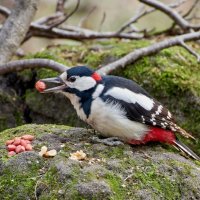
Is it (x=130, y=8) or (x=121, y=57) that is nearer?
(x=121, y=57)

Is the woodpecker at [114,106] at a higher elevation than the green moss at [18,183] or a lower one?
higher

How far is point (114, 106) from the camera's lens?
4.21 m

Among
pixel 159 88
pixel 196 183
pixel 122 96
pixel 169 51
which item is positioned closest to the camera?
pixel 196 183

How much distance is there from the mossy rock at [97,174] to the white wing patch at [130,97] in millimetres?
325

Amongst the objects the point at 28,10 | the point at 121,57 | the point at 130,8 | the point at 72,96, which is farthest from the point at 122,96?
the point at 130,8

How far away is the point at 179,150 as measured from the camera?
449 cm

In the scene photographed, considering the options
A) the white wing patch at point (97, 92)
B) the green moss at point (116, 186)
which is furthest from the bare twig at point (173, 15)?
the green moss at point (116, 186)

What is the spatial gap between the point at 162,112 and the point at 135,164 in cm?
66

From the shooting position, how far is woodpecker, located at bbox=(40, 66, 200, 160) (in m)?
4.21

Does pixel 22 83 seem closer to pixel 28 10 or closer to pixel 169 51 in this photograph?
pixel 28 10

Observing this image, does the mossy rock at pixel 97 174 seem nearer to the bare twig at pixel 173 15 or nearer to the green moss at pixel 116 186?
the green moss at pixel 116 186

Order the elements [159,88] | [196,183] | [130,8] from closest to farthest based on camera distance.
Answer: [196,183] < [159,88] < [130,8]

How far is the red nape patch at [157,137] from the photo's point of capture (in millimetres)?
4309

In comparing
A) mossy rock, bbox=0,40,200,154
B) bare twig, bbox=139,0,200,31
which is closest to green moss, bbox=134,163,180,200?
mossy rock, bbox=0,40,200,154
